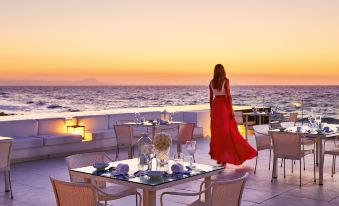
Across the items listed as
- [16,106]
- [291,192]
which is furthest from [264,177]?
[16,106]

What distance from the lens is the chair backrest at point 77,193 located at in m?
3.51

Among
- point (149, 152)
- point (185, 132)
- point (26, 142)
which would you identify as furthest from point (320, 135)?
point (26, 142)

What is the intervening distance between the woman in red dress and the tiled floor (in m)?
0.21

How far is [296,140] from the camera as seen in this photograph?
675cm

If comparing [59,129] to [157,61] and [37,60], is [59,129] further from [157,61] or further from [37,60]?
[157,61]

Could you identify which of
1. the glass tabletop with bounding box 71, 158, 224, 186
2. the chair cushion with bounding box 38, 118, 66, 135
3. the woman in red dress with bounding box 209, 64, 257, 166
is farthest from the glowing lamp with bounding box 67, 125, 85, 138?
the glass tabletop with bounding box 71, 158, 224, 186

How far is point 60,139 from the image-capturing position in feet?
30.8

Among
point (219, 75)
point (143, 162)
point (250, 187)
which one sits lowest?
point (250, 187)

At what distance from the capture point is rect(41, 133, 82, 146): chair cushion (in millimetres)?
9211

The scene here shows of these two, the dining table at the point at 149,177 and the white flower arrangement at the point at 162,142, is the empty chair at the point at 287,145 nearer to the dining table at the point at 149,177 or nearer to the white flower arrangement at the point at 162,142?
the dining table at the point at 149,177

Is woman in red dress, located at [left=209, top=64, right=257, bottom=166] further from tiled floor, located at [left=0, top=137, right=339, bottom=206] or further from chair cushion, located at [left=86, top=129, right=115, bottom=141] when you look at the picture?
chair cushion, located at [left=86, top=129, right=115, bottom=141]

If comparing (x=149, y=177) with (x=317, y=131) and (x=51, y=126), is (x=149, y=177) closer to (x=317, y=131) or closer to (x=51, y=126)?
(x=317, y=131)

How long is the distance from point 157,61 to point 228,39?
4946 millimetres

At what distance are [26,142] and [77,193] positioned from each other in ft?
18.7
